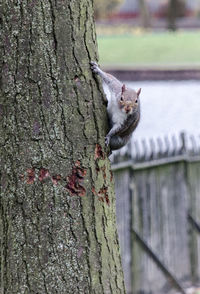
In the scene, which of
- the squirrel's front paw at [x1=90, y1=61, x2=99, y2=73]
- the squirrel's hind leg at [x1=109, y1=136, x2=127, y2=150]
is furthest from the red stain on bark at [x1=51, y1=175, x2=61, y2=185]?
the squirrel's front paw at [x1=90, y1=61, x2=99, y2=73]

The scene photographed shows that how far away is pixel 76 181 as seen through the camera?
9.69ft

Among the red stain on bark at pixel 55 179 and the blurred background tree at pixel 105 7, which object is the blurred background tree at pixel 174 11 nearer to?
the blurred background tree at pixel 105 7

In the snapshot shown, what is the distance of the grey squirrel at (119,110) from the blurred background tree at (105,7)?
30.5 m

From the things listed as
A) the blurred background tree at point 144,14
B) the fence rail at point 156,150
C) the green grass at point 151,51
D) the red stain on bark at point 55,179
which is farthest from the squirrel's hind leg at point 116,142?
the blurred background tree at point 144,14

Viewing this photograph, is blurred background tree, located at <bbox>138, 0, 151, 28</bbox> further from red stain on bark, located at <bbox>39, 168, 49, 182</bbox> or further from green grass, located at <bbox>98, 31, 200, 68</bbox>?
red stain on bark, located at <bbox>39, 168, 49, 182</bbox>

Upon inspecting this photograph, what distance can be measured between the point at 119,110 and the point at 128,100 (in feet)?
0.31

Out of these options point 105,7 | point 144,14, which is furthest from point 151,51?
point 105,7

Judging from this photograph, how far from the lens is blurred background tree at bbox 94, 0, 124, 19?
3384 cm

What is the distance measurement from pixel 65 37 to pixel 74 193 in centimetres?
66

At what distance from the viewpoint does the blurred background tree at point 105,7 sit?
33844mm

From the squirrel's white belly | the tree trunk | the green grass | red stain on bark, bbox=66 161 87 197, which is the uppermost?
the squirrel's white belly

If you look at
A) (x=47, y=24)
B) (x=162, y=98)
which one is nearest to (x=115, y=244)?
(x=47, y=24)

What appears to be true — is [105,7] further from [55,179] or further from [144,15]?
[55,179]

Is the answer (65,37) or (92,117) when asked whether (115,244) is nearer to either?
(92,117)
